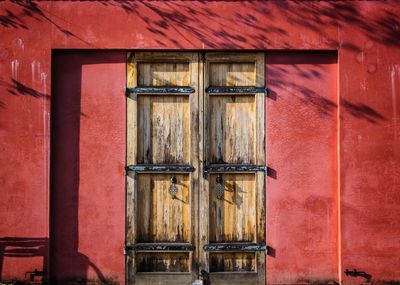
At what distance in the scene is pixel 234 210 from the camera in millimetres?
5578

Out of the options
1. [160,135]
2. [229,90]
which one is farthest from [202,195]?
[229,90]

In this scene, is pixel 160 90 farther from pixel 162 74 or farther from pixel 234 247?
pixel 234 247

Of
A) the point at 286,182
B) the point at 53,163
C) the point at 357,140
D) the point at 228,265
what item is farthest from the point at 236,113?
the point at 53,163

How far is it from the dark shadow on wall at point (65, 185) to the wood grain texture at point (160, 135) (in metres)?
0.67

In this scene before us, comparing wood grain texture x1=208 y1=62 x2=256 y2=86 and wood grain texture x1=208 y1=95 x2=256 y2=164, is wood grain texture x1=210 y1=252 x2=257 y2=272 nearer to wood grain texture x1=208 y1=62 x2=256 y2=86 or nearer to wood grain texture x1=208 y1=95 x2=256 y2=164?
wood grain texture x1=208 y1=95 x2=256 y2=164

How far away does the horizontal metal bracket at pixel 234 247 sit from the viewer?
5.51m

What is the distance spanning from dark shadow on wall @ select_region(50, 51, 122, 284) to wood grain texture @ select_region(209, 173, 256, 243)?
1327mm

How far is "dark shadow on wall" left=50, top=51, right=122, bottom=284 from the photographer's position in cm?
548

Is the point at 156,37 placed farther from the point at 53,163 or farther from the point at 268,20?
the point at 53,163

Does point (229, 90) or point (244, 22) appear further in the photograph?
point (229, 90)

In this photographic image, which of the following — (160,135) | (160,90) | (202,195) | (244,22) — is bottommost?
(202,195)

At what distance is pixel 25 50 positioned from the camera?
5402mm

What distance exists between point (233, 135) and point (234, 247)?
3.99 feet

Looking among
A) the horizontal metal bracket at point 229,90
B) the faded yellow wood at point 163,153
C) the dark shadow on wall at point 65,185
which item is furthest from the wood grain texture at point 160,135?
the dark shadow on wall at point 65,185
